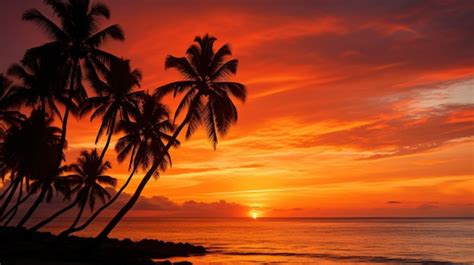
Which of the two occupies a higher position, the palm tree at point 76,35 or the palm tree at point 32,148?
the palm tree at point 76,35

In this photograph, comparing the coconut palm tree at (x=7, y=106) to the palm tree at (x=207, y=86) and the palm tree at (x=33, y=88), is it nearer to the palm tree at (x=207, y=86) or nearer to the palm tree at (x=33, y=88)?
the palm tree at (x=33, y=88)

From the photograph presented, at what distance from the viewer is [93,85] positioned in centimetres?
2989

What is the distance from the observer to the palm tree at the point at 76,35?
28.2m

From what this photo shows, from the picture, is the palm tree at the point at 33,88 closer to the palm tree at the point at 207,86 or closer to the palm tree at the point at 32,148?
the palm tree at the point at 32,148

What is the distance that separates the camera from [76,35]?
94.3ft

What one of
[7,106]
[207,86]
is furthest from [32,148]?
[207,86]

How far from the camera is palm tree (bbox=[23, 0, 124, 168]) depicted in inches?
1109

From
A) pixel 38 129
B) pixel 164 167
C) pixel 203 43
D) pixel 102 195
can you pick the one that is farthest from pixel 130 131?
pixel 102 195

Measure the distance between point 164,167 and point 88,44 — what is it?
42.2 feet

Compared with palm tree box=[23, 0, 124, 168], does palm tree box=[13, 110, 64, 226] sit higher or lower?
lower

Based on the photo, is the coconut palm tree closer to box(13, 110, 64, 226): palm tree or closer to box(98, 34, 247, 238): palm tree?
box(13, 110, 64, 226): palm tree

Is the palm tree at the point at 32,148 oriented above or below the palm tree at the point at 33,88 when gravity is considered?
below

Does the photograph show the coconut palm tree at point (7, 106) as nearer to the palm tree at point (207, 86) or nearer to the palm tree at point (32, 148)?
the palm tree at point (32, 148)

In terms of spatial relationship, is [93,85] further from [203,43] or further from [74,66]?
[203,43]
